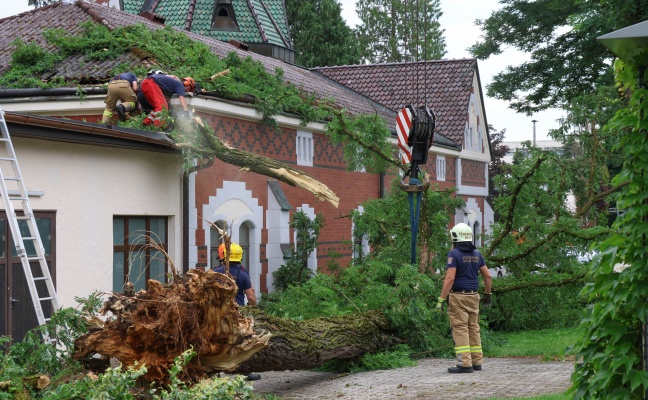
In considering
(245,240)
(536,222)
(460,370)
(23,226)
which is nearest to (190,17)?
(245,240)

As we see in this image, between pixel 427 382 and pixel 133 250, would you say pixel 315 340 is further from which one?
pixel 133 250

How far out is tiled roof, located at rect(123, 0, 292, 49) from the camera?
103 feet

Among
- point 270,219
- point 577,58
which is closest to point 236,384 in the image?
point 270,219

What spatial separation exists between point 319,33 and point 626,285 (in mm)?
45803

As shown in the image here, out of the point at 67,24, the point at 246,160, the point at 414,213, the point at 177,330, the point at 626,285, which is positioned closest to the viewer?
the point at 626,285

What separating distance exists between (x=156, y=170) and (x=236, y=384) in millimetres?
9095

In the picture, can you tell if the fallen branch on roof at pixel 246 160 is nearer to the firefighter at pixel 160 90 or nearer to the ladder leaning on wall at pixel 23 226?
the firefighter at pixel 160 90

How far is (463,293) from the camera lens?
42.6 ft

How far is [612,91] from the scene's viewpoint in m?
22.2

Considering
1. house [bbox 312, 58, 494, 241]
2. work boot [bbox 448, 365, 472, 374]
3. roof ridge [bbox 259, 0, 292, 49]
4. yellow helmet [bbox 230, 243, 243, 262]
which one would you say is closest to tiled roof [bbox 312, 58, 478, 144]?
house [bbox 312, 58, 494, 241]

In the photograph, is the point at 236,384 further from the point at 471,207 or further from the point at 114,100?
the point at 471,207

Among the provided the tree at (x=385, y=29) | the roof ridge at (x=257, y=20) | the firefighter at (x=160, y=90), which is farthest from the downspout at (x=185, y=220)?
the tree at (x=385, y=29)

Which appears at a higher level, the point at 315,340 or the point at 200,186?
the point at 200,186

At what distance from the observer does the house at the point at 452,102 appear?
35.5 meters
